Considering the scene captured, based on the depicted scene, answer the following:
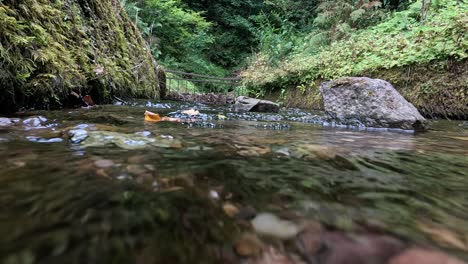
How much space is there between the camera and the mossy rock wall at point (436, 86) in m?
4.93

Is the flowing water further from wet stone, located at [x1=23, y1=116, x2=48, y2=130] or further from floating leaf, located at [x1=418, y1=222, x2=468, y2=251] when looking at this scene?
wet stone, located at [x1=23, y1=116, x2=48, y2=130]

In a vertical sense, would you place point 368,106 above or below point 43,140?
above

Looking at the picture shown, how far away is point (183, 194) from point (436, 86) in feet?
18.9

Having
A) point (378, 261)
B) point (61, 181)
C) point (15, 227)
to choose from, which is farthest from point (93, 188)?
point (378, 261)

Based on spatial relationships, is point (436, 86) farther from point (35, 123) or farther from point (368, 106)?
point (35, 123)

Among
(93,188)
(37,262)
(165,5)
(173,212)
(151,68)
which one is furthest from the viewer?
(165,5)

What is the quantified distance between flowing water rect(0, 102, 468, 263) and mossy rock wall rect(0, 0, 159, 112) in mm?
1065

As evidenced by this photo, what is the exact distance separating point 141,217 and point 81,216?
0.15 metres

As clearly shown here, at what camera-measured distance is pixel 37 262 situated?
56 centimetres

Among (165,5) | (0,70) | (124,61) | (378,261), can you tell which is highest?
(165,5)

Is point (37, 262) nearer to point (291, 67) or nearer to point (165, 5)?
point (291, 67)

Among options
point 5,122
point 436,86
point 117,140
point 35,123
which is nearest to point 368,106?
point 436,86

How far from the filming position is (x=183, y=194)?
3.09 feet

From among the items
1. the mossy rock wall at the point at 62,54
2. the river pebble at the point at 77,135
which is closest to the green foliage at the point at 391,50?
the mossy rock wall at the point at 62,54
